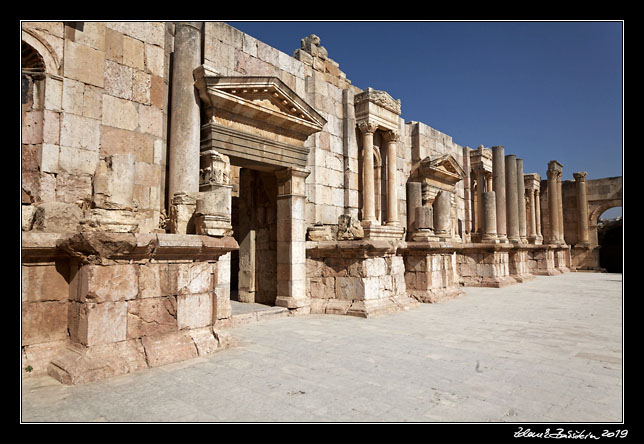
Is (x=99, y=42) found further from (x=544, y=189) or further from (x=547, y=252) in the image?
(x=544, y=189)

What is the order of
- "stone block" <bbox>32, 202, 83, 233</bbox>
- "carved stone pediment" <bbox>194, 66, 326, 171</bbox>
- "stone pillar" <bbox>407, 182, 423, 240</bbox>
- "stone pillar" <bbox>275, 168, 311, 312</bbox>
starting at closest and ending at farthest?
"stone block" <bbox>32, 202, 83, 233</bbox>, "carved stone pediment" <bbox>194, 66, 326, 171</bbox>, "stone pillar" <bbox>275, 168, 311, 312</bbox>, "stone pillar" <bbox>407, 182, 423, 240</bbox>

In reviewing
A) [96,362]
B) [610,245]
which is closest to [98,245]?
[96,362]

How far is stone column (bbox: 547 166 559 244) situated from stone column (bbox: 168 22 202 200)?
75.8ft

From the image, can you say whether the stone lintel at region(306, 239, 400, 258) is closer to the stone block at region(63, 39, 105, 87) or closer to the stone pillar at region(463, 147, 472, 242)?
the stone block at region(63, 39, 105, 87)

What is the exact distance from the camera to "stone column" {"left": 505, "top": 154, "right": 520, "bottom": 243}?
19.4 m

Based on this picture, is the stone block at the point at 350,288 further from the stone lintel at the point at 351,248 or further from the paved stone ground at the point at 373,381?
the paved stone ground at the point at 373,381

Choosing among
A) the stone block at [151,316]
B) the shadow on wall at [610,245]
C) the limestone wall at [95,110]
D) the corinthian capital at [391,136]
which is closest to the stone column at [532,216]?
the shadow on wall at [610,245]

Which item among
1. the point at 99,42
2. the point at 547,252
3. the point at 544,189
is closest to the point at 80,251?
the point at 99,42

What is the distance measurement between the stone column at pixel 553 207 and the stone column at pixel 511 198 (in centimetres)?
647

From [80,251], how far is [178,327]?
1.41 m

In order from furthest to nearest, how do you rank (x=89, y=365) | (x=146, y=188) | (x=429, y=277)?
(x=429, y=277), (x=146, y=188), (x=89, y=365)

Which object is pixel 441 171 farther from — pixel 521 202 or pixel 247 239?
pixel 521 202

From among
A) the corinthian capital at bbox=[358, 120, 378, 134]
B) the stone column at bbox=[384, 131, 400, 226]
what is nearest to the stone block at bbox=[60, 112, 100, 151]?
the corinthian capital at bbox=[358, 120, 378, 134]

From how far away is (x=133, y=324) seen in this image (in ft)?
15.1
